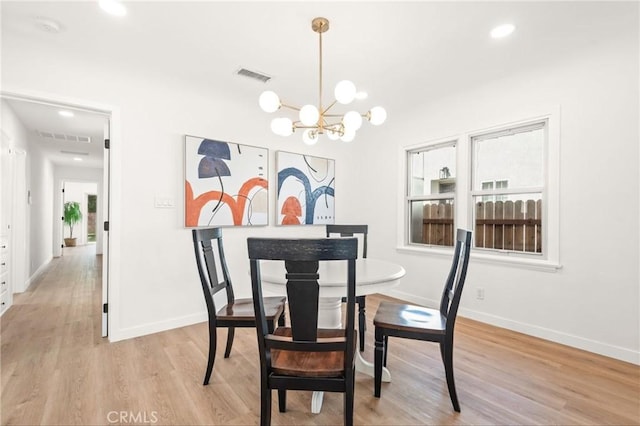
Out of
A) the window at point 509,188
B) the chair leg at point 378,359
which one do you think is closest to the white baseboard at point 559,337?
the window at point 509,188

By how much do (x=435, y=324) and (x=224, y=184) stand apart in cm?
256

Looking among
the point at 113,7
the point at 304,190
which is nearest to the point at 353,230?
the point at 304,190

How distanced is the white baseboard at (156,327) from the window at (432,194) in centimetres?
276

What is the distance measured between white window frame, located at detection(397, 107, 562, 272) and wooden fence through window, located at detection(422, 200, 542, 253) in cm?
7

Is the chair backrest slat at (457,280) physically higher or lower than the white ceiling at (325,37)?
lower

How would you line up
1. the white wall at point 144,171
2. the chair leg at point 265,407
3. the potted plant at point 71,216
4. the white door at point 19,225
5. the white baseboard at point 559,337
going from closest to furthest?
the chair leg at point 265,407 → the white baseboard at point 559,337 → the white wall at point 144,171 → the white door at point 19,225 → the potted plant at point 71,216

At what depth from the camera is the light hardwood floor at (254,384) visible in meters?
1.68

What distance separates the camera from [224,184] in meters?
3.42

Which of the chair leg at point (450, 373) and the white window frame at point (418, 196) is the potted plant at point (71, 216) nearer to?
the white window frame at point (418, 196)

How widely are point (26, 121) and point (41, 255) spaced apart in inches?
116

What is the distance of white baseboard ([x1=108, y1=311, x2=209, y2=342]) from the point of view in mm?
2742

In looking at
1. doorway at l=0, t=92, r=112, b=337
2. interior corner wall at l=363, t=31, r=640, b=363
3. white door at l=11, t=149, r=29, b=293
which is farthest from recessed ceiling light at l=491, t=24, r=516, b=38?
white door at l=11, t=149, r=29, b=293

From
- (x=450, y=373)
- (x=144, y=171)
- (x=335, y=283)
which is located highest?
(x=144, y=171)

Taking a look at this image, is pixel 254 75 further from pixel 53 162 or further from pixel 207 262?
pixel 53 162
